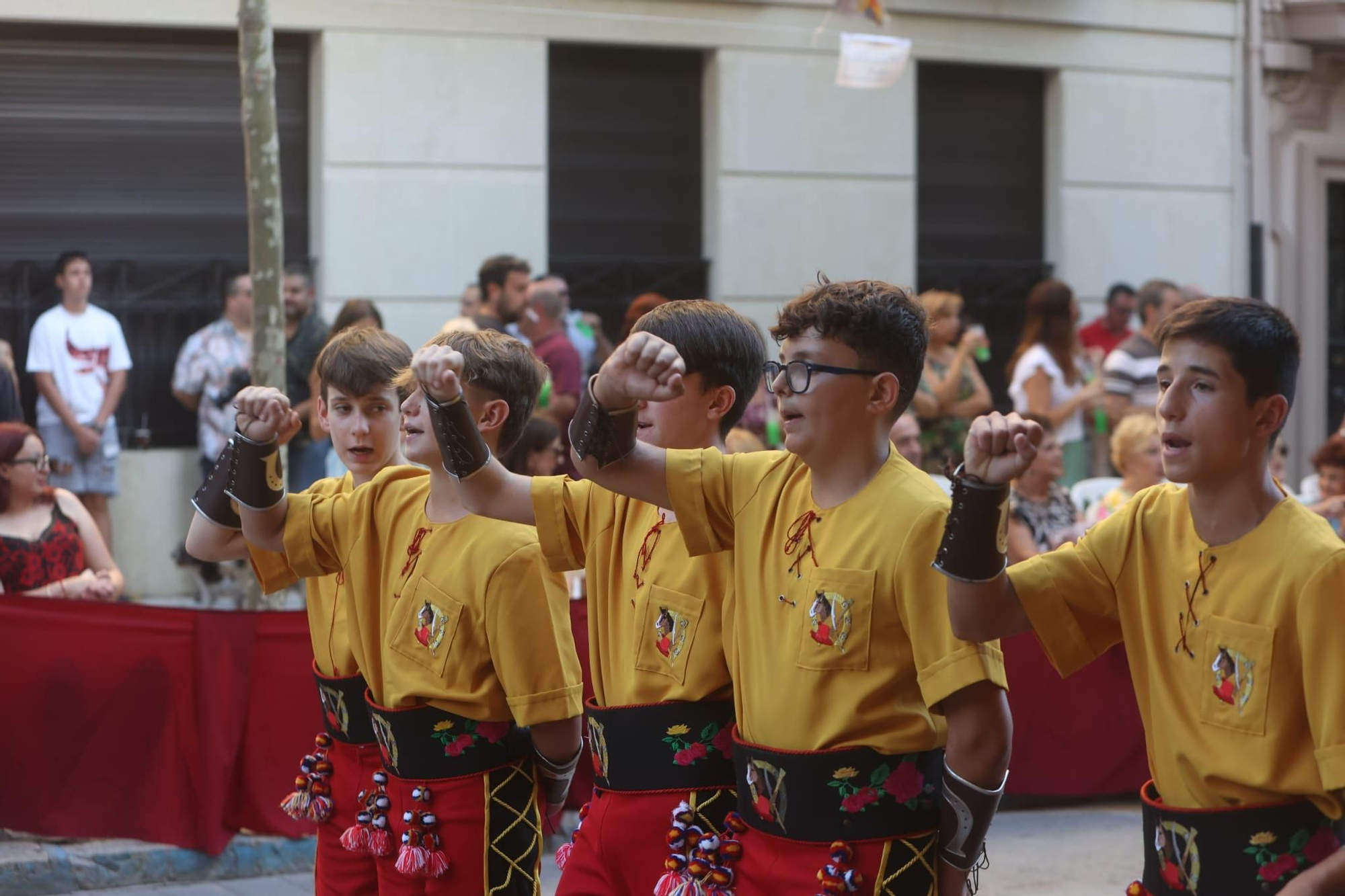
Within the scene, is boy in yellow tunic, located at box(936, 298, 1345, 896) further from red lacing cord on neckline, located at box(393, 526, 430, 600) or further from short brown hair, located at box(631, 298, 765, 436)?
red lacing cord on neckline, located at box(393, 526, 430, 600)

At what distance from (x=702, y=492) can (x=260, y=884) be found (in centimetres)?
363

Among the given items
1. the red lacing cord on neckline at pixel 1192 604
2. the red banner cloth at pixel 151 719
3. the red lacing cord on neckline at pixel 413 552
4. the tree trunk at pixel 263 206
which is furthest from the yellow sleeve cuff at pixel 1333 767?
the tree trunk at pixel 263 206

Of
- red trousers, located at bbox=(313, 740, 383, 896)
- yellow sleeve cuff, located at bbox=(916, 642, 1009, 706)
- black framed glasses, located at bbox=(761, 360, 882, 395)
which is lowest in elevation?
red trousers, located at bbox=(313, 740, 383, 896)

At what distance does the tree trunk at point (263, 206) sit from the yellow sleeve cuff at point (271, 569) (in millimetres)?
3700

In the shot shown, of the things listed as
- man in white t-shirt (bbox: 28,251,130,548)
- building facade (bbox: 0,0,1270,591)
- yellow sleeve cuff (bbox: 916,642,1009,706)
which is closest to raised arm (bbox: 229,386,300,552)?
yellow sleeve cuff (bbox: 916,642,1009,706)

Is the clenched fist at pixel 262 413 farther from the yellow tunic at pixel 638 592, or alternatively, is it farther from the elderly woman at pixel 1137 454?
the elderly woman at pixel 1137 454

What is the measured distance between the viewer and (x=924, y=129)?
45.4 feet

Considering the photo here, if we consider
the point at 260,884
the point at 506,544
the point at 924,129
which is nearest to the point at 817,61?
the point at 924,129

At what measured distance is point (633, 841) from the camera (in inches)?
143

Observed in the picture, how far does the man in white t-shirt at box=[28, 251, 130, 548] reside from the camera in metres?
10.2

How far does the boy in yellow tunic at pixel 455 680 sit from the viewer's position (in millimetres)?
3953

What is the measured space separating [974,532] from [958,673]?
0.34 m

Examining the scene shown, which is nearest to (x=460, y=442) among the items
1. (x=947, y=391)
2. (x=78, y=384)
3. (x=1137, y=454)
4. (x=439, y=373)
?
(x=439, y=373)

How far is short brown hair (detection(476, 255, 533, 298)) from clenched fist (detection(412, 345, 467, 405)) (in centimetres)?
648
